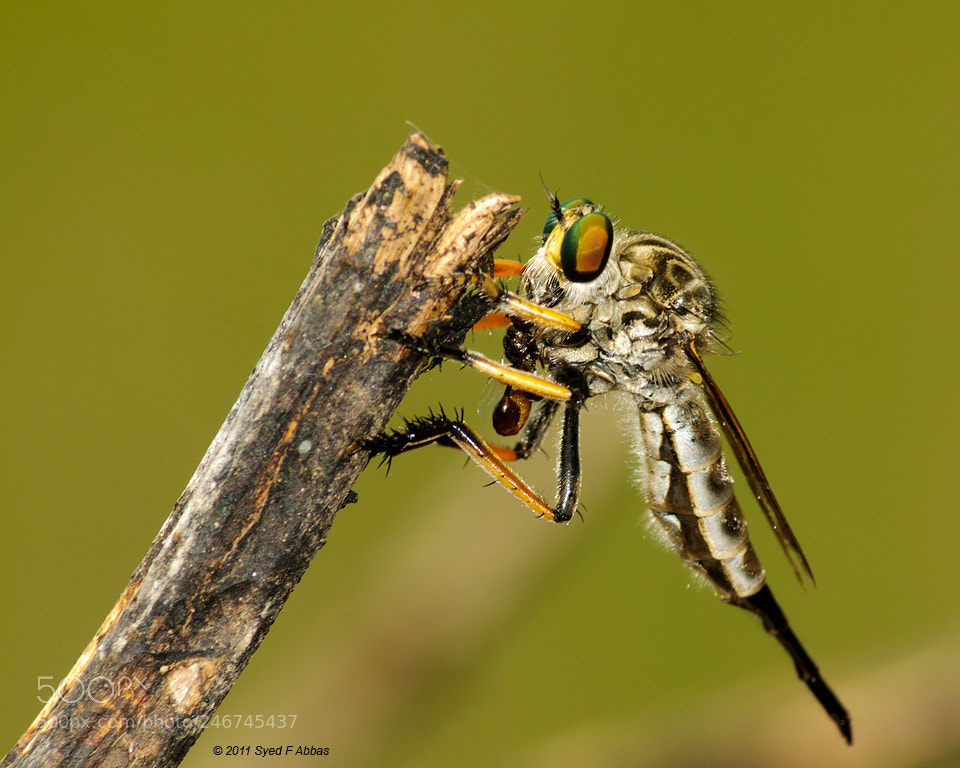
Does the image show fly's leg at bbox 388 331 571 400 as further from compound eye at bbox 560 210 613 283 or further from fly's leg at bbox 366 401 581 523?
compound eye at bbox 560 210 613 283

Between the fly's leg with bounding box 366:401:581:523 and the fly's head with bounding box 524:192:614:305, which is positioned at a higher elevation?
the fly's head with bounding box 524:192:614:305

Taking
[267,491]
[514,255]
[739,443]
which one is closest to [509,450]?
[739,443]

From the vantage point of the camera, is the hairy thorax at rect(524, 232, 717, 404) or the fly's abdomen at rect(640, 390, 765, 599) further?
the fly's abdomen at rect(640, 390, 765, 599)

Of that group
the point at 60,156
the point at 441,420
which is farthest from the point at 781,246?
Answer: the point at 60,156

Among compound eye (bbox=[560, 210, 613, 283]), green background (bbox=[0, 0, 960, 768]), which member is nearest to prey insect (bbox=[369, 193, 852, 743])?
compound eye (bbox=[560, 210, 613, 283])

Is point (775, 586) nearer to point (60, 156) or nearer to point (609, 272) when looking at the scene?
point (609, 272)

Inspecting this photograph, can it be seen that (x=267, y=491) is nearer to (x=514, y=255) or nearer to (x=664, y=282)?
(x=664, y=282)
